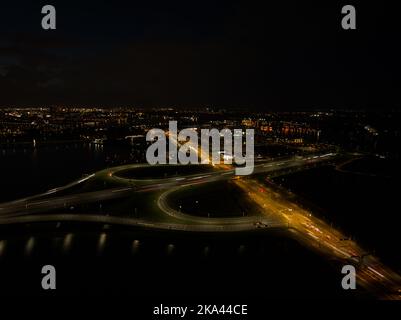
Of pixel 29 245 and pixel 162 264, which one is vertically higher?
pixel 29 245

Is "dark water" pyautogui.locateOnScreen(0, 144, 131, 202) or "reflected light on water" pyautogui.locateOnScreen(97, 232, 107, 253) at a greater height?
"dark water" pyautogui.locateOnScreen(0, 144, 131, 202)

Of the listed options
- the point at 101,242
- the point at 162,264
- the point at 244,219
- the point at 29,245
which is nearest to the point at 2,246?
the point at 29,245

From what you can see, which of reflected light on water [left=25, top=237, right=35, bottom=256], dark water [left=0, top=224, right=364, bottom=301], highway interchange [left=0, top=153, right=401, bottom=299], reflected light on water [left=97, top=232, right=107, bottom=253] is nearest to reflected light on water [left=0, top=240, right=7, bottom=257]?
dark water [left=0, top=224, right=364, bottom=301]

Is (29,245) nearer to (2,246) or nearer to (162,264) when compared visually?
(2,246)

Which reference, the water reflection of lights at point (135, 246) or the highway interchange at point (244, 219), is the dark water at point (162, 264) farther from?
the highway interchange at point (244, 219)

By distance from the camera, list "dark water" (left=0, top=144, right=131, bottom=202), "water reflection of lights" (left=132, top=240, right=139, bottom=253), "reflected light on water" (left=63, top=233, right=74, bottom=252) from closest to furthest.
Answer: "water reflection of lights" (left=132, top=240, right=139, bottom=253)
"reflected light on water" (left=63, top=233, right=74, bottom=252)
"dark water" (left=0, top=144, right=131, bottom=202)

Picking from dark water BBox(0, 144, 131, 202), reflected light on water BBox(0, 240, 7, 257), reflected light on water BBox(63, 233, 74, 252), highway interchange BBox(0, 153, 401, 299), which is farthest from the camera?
dark water BBox(0, 144, 131, 202)

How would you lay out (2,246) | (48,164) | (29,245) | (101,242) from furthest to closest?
(48,164)
(101,242)
(29,245)
(2,246)

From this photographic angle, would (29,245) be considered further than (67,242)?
No

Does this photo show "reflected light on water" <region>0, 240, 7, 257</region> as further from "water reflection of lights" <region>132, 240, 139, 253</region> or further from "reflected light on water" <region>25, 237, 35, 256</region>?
"water reflection of lights" <region>132, 240, 139, 253</region>

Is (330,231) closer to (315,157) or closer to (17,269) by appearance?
(17,269)

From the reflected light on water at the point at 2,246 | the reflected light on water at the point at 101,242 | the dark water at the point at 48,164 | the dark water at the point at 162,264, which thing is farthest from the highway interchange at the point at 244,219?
the dark water at the point at 48,164
